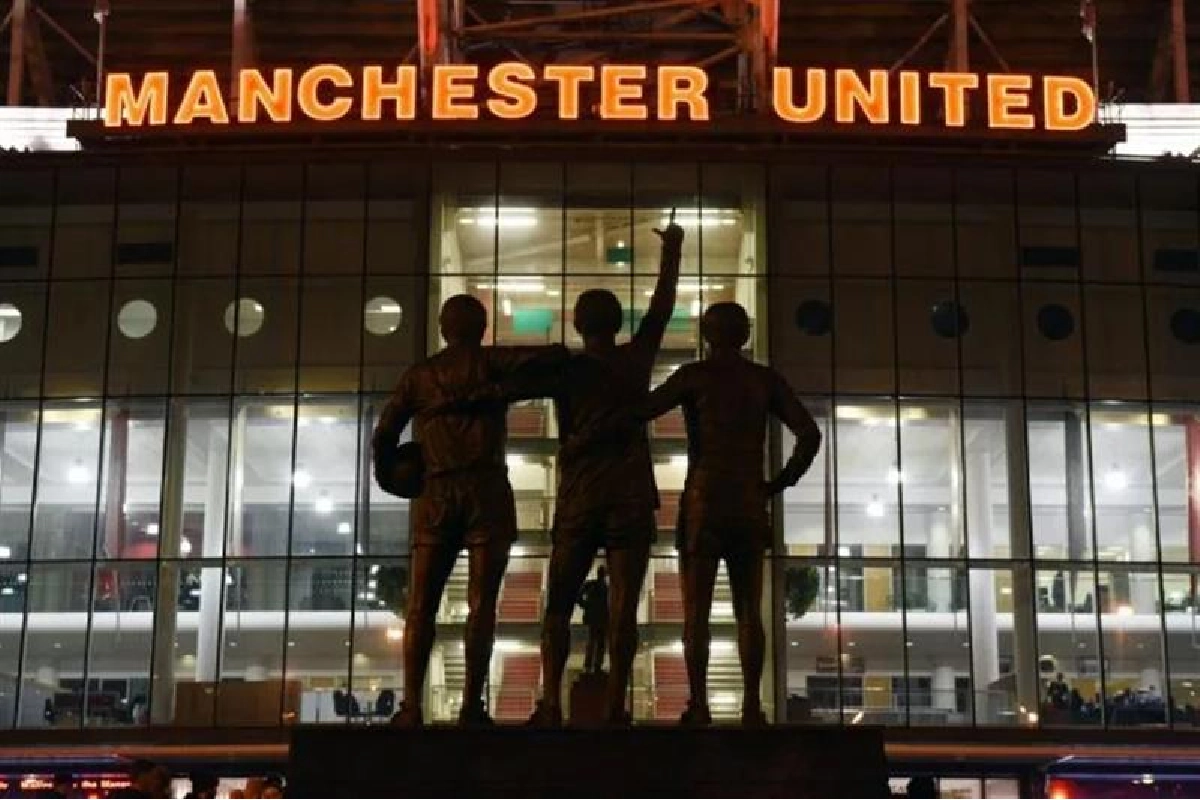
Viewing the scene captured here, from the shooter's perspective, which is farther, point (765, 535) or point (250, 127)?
point (250, 127)

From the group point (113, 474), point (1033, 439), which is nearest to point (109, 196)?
point (113, 474)

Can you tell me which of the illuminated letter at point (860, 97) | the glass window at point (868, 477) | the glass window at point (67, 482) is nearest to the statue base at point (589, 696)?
the glass window at point (868, 477)

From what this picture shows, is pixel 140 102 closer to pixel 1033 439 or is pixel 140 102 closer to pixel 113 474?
pixel 113 474

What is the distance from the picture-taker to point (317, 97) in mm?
41656

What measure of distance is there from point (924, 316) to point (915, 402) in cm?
182

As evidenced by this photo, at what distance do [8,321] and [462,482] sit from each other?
28562 millimetres

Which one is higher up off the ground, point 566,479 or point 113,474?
point 113,474

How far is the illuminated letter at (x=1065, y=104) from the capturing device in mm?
41219

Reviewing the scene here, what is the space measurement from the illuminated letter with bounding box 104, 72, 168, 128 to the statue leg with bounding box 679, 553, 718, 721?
29.2 metres

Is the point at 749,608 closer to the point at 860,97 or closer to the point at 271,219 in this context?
the point at 271,219

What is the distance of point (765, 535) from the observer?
569 inches

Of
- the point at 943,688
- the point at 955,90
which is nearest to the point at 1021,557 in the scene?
the point at 943,688

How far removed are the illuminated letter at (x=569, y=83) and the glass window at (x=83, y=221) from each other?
30.6 feet

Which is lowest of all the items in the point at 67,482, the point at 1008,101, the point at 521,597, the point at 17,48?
the point at 521,597
